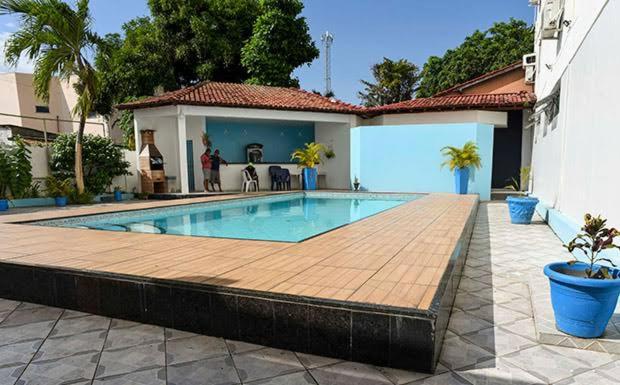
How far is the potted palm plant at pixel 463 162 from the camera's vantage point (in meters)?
11.8

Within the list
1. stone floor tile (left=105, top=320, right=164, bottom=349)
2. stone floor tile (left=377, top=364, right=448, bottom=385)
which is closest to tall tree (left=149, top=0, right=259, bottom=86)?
stone floor tile (left=105, top=320, right=164, bottom=349)

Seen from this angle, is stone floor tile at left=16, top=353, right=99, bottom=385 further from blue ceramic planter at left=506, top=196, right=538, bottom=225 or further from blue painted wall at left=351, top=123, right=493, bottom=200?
blue painted wall at left=351, top=123, right=493, bottom=200

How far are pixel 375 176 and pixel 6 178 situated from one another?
36.6 ft

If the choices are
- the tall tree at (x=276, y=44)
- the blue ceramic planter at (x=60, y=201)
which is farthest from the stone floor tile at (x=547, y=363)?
the tall tree at (x=276, y=44)

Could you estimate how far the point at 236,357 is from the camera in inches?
96.7

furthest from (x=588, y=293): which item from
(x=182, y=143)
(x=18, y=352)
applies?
(x=182, y=143)

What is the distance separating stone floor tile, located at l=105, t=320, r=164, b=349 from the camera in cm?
266

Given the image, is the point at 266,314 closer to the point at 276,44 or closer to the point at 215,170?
the point at 215,170

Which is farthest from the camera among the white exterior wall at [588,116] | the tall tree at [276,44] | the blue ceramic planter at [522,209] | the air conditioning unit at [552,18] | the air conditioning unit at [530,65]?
the tall tree at [276,44]

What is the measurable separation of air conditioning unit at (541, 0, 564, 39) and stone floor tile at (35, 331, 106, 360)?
886 cm

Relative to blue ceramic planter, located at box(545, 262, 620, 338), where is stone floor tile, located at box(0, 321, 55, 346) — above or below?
below

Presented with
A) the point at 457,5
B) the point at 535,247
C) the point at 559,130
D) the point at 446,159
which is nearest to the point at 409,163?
the point at 446,159

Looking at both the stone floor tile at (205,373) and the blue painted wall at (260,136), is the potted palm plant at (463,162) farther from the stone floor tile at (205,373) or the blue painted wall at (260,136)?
the stone floor tile at (205,373)

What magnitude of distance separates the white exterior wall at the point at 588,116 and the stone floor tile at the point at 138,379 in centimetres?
406
